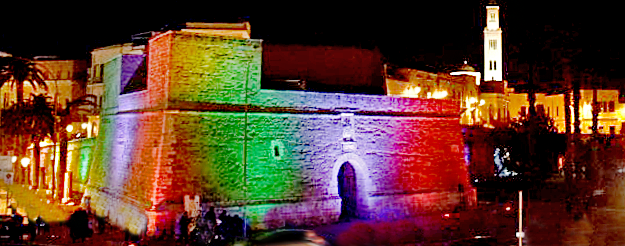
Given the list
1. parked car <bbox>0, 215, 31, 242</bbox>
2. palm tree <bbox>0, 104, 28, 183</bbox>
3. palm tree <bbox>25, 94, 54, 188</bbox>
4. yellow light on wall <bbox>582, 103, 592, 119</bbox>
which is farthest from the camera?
yellow light on wall <bbox>582, 103, 592, 119</bbox>

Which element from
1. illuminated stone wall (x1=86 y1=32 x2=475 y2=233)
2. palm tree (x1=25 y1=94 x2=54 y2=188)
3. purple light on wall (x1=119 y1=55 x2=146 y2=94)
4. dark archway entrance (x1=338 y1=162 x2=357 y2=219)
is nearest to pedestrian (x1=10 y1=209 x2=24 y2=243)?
illuminated stone wall (x1=86 y1=32 x2=475 y2=233)

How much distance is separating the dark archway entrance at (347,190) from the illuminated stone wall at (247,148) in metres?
0.46

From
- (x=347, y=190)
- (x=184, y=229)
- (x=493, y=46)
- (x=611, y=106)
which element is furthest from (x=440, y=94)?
Answer: (x=184, y=229)

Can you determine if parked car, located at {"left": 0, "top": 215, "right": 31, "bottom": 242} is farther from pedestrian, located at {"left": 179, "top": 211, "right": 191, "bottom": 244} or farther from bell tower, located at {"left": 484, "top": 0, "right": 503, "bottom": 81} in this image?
bell tower, located at {"left": 484, "top": 0, "right": 503, "bottom": 81}

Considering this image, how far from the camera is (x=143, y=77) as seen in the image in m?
24.3

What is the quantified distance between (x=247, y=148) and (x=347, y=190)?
5793mm

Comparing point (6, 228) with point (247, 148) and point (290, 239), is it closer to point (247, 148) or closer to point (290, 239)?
point (247, 148)

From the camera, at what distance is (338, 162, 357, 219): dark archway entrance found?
24694mm

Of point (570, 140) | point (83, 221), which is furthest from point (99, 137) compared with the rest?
point (570, 140)

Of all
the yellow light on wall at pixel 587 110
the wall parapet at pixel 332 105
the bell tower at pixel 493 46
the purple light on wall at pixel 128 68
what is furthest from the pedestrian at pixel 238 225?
the yellow light on wall at pixel 587 110

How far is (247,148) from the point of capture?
21.1m

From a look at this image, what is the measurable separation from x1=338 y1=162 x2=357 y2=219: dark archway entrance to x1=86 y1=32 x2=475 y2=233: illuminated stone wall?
1.50 ft

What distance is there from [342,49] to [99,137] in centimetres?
1157

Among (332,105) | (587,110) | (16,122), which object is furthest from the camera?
(587,110)
